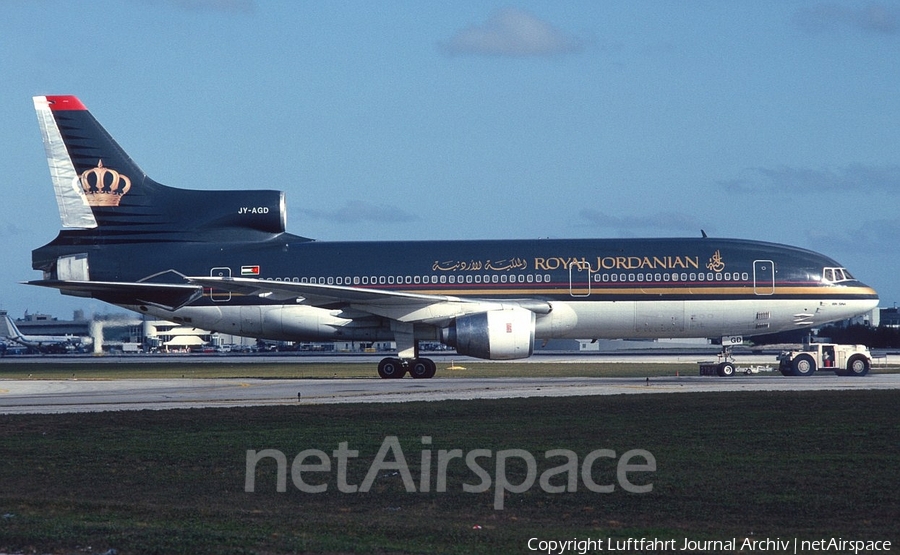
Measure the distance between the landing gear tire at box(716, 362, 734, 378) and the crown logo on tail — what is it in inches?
866

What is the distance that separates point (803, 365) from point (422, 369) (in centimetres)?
1387

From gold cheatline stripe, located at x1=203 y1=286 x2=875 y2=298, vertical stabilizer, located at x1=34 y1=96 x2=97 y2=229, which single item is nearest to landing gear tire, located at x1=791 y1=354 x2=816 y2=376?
gold cheatline stripe, located at x1=203 y1=286 x2=875 y2=298

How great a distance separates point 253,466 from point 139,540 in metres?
5.28

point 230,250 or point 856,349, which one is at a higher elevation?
point 230,250

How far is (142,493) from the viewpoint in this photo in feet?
42.2

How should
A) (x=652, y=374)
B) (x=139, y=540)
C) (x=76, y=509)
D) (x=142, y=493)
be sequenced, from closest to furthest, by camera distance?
(x=139, y=540) → (x=76, y=509) → (x=142, y=493) → (x=652, y=374)

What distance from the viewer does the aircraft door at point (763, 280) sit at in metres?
35.4

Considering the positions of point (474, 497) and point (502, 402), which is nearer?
point (474, 497)

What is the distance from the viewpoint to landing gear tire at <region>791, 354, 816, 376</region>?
38156mm

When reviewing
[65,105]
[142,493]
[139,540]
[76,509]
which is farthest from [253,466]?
[65,105]

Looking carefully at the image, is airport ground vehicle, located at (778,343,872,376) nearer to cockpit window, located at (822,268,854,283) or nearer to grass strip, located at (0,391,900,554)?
cockpit window, located at (822,268,854,283)

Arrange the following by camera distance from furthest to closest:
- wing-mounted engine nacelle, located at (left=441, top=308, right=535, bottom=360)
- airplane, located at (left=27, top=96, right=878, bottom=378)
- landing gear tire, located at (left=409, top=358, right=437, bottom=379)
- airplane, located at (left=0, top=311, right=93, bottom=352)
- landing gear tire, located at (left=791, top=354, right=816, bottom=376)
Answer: airplane, located at (left=0, top=311, right=93, bottom=352) → landing gear tire, located at (left=791, top=354, right=816, bottom=376) → landing gear tire, located at (left=409, top=358, right=437, bottom=379) → airplane, located at (left=27, top=96, right=878, bottom=378) → wing-mounted engine nacelle, located at (left=441, top=308, right=535, bottom=360)

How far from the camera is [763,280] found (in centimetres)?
3550

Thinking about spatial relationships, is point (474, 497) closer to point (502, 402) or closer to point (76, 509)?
point (76, 509)
